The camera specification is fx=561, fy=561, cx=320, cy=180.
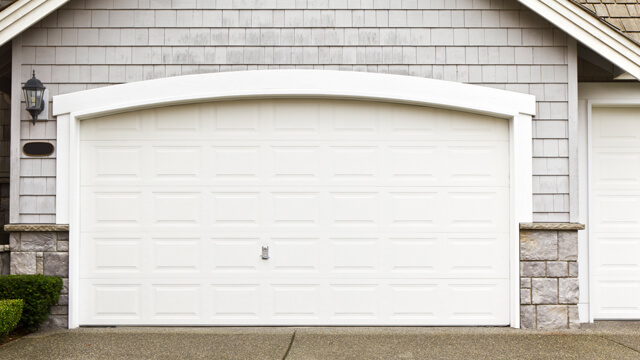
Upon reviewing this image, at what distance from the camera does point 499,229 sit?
612 cm

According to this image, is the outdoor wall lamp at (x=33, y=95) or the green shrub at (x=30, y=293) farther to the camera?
the outdoor wall lamp at (x=33, y=95)

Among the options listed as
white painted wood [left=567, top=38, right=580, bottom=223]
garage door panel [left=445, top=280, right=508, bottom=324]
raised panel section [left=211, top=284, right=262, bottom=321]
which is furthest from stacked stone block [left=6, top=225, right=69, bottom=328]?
white painted wood [left=567, top=38, right=580, bottom=223]

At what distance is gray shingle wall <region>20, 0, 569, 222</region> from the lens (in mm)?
6141

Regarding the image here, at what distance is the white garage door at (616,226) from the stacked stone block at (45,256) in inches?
232

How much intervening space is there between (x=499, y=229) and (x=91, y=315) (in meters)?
4.54

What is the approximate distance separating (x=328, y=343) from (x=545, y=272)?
8.13ft

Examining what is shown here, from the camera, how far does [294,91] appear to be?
19.9 ft

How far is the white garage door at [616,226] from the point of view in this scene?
6426mm

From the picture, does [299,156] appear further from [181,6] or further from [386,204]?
[181,6]

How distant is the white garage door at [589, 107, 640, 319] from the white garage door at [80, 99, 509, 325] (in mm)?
1188

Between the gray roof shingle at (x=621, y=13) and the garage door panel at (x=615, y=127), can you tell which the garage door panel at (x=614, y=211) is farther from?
the gray roof shingle at (x=621, y=13)

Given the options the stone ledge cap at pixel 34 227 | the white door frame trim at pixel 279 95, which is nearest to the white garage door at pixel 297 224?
the white door frame trim at pixel 279 95

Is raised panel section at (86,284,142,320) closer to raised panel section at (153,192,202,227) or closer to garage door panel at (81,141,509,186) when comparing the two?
raised panel section at (153,192,202,227)

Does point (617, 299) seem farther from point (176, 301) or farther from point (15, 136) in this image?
point (15, 136)
